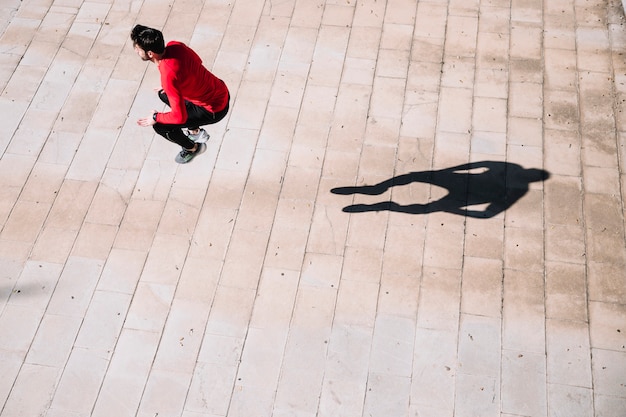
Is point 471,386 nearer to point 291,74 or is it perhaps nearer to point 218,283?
point 218,283

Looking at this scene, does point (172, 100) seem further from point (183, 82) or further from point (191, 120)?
point (191, 120)

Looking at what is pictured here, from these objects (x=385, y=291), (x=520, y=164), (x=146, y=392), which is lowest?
(x=146, y=392)

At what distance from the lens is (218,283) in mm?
6871

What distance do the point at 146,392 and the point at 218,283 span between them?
137 centimetres

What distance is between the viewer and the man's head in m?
5.66

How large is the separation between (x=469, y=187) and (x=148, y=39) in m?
4.05

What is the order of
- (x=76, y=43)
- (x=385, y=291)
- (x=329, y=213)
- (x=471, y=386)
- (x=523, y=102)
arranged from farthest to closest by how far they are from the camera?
(x=76, y=43), (x=523, y=102), (x=329, y=213), (x=385, y=291), (x=471, y=386)

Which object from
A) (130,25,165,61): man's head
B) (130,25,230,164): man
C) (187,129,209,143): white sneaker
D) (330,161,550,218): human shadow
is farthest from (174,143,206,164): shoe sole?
(130,25,165,61): man's head

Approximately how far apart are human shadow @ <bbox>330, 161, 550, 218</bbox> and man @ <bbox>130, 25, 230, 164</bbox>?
5.98ft

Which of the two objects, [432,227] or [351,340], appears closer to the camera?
[351,340]

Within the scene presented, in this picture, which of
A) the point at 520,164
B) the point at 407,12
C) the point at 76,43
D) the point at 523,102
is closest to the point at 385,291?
the point at 520,164

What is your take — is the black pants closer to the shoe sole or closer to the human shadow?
the shoe sole

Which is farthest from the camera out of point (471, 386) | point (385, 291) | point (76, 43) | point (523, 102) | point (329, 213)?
point (76, 43)

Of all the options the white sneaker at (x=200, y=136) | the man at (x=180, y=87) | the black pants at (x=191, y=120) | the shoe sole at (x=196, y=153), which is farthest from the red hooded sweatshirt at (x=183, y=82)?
the shoe sole at (x=196, y=153)
